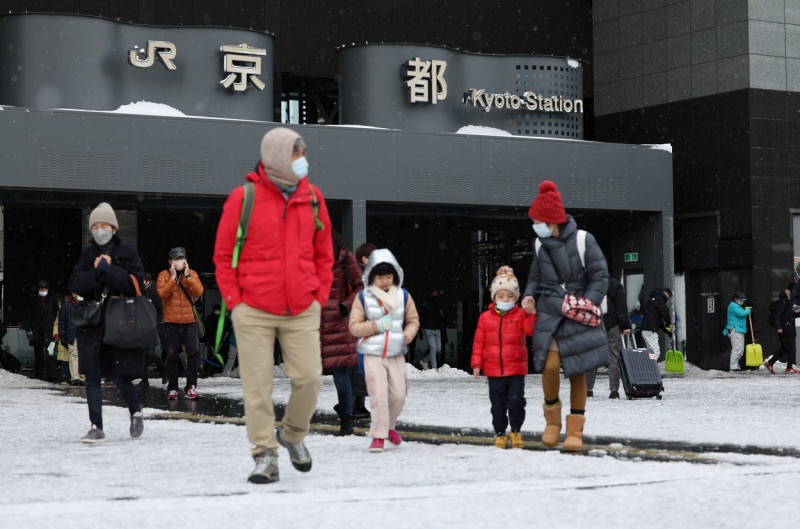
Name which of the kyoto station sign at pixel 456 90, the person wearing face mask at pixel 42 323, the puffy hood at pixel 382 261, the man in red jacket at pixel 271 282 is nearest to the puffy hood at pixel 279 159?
the man in red jacket at pixel 271 282

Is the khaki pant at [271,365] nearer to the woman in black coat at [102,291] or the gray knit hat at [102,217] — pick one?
the woman in black coat at [102,291]

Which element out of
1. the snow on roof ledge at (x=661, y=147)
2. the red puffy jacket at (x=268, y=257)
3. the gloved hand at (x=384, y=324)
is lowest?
the gloved hand at (x=384, y=324)

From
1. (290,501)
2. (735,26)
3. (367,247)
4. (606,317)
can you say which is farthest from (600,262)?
(735,26)

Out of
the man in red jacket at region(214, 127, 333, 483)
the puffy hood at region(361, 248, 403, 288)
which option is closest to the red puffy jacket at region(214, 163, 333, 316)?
the man in red jacket at region(214, 127, 333, 483)

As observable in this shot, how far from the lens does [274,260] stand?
24.9 ft

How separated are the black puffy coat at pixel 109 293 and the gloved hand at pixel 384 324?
6.15ft

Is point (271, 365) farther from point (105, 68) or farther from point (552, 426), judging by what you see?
point (105, 68)

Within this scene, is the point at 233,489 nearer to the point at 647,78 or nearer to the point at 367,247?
the point at 367,247

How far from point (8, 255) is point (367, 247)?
17.3 metres

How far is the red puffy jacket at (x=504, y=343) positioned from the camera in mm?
9875

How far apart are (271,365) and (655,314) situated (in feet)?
47.4

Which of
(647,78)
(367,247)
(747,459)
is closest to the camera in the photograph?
(747,459)

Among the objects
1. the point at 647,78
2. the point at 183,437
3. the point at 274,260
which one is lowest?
the point at 183,437

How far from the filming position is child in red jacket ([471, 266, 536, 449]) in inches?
388
